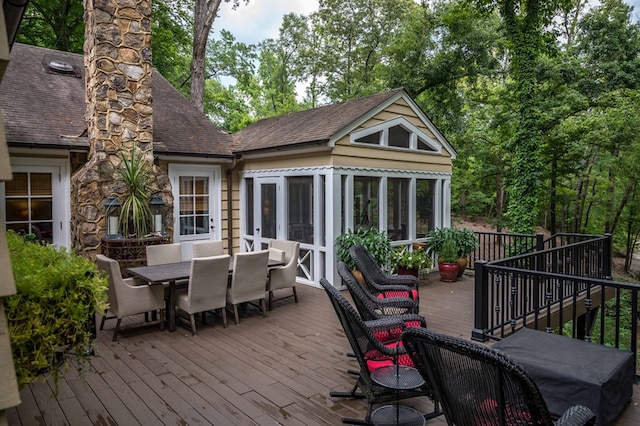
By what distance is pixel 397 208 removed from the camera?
8.00 m

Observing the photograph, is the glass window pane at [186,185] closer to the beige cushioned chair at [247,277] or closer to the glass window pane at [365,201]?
the glass window pane at [365,201]

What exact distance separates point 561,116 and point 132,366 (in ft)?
37.2

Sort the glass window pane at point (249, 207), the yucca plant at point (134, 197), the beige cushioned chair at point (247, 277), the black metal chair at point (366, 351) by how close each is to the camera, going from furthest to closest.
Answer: the glass window pane at point (249, 207), the yucca plant at point (134, 197), the beige cushioned chair at point (247, 277), the black metal chair at point (366, 351)

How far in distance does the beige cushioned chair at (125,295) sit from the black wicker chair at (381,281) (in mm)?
2410

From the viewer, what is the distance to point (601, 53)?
11.8m

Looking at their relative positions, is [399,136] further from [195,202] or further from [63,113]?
[63,113]

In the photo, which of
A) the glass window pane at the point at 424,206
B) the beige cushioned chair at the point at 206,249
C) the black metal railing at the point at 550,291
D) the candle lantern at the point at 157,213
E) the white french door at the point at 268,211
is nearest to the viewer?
the black metal railing at the point at 550,291

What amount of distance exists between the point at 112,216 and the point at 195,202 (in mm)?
2065

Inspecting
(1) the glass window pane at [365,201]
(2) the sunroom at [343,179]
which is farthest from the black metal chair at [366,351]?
(1) the glass window pane at [365,201]

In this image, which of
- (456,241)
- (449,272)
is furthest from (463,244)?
(449,272)

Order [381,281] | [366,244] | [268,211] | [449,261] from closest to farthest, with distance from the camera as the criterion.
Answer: [381,281] → [366,244] → [449,261] → [268,211]

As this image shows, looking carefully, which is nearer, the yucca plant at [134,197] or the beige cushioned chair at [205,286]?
the beige cushioned chair at [205,286]

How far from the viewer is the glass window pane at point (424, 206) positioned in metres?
8.39

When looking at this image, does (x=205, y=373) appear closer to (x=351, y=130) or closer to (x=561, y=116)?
(x=351, y=130)
